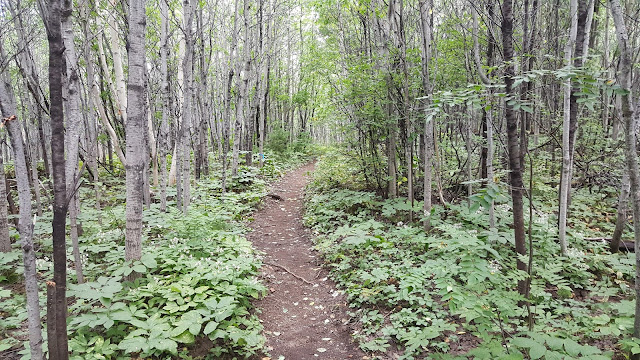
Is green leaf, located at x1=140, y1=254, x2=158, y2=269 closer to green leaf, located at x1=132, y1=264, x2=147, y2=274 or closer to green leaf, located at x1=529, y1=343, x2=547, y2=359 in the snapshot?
green leaf, located at x1=132, y1=264, x2=147, y2=274

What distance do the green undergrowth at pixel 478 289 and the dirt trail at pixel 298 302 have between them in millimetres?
265

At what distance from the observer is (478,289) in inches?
125

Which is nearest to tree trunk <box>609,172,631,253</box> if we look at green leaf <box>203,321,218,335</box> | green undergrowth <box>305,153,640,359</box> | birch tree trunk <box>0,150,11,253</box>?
green undergrowth <box>305,153,640,359</box>

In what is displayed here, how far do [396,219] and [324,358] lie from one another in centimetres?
399

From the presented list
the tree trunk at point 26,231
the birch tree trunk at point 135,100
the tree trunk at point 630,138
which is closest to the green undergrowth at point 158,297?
the tree trunk at point 26,231

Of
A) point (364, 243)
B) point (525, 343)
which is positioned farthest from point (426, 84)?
point (525, 343)

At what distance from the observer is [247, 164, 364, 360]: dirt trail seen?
3.90 meters

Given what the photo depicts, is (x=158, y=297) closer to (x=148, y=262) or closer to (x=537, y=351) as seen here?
(x=148, y=262)

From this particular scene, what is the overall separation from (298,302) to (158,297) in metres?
2.07

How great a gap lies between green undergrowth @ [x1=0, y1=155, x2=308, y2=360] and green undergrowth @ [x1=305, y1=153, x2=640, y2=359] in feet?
5.39

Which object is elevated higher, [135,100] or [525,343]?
[135,100]

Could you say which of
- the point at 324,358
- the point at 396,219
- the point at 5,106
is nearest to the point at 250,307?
the point at 324,358

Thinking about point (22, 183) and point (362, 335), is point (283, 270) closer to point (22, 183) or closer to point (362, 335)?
point (362, 335)

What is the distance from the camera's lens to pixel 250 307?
4453mm
